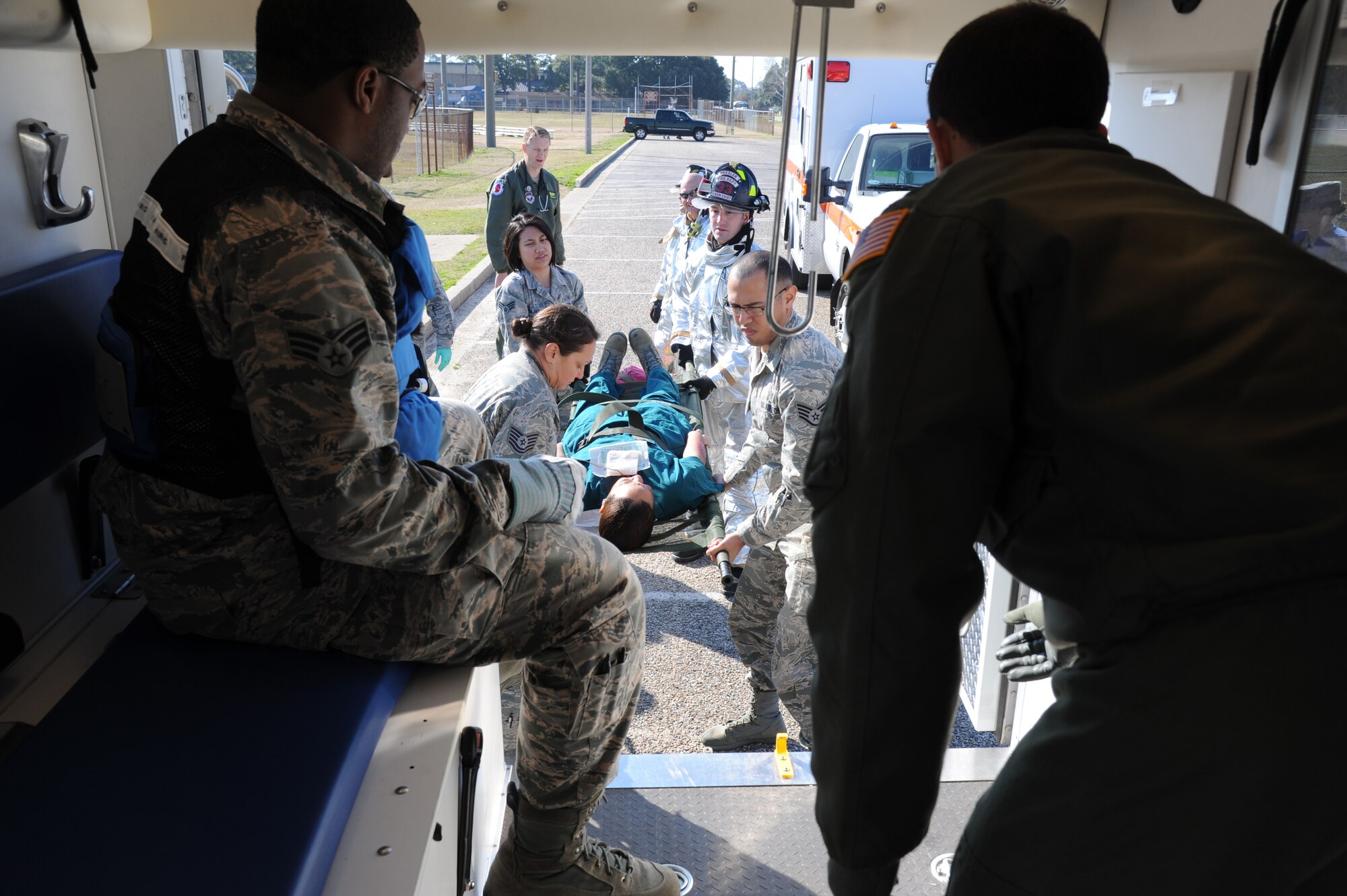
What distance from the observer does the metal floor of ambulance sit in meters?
2.31

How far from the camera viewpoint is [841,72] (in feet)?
32.4

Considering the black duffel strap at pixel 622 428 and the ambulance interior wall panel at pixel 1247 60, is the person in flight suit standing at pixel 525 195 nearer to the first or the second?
the black duffel strap at pixel 622 428

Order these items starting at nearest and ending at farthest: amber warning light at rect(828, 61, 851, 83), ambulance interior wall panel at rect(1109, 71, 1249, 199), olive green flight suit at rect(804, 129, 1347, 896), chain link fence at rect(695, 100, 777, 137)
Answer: olive green flight suit at rect(804, 129, 1347, 896), ambulance interior wall panel at rect(1109, 71, 1249, 199), amber warning light at rect(828, 61, 851, 83), chain link fence at rect(695, 100, 777, 137)

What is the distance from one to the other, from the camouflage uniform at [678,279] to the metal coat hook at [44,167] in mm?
3611

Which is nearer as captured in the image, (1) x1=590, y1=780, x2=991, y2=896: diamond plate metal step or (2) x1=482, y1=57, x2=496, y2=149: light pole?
(1) x1=590, y1=780, x2=991, y2=896: diamond plate metal step

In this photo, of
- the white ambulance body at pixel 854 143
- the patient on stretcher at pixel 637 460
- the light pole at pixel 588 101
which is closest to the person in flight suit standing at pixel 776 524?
the patient on stretcher at pixel 637 460

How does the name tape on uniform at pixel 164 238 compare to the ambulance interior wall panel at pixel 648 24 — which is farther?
the ambulance interior wall panel at pixel 648 24

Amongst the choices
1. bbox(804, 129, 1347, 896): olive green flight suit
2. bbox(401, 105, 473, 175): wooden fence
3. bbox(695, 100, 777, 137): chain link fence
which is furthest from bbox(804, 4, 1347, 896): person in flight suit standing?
bbox(695, 100, 777, 137): chain link fence

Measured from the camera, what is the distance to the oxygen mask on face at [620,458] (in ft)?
13.3

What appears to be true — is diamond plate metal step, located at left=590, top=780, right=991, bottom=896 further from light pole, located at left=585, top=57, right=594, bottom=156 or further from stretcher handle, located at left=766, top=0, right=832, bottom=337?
light pole, located at left=585, top=57, right=594, bottom=156

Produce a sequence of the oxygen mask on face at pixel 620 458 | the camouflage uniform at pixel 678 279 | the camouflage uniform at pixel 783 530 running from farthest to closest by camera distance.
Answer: the camouflage uniform at pixel 678 279, the oxygen mask on face at pixel 620 458, the camouflage uniform at pixel 783 530

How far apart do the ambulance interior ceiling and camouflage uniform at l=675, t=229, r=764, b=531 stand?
1976mm

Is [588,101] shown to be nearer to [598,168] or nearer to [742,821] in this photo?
[598,168]

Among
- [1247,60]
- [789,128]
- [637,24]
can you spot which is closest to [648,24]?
[637,24]
